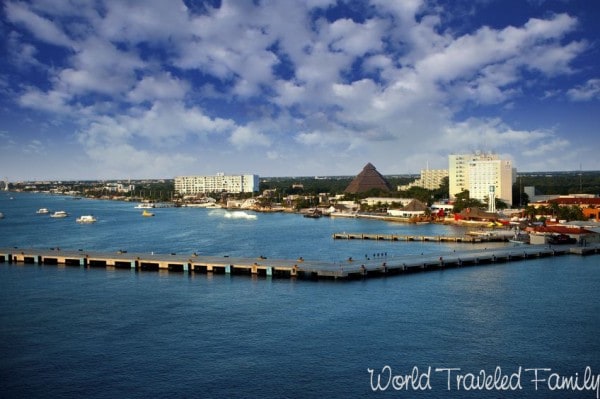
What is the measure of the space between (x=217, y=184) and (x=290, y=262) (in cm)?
9924

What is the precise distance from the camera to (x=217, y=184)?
12300 cm

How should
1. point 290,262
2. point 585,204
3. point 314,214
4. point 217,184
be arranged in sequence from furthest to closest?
point 217,184 < point 314,214 < point 585,204 < point 290,262

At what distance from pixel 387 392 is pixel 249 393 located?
2.82 m

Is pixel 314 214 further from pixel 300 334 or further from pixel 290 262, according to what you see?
pixel 300 334

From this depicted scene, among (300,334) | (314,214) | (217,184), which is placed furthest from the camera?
(217,184)

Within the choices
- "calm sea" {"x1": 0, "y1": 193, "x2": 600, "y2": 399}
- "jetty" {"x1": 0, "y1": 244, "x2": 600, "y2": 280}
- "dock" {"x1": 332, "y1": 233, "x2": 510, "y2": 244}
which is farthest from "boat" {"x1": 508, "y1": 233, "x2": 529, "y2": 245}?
"calm sea" {"x1": 0, "y1": 193, "x2": 600, "y2": 399}

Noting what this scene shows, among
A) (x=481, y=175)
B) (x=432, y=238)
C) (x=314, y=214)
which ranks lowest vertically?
(x=432, y=238)

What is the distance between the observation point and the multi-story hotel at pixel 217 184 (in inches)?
4683

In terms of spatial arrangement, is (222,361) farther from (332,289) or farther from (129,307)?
(332,289)

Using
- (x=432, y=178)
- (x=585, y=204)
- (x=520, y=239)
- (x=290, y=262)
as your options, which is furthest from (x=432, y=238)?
(x=432, y=178)

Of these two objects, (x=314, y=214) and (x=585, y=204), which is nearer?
(x=585, y=204)

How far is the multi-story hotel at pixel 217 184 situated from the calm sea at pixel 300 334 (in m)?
92.5

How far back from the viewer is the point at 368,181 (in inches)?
3964

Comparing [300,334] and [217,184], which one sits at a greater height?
[217,184]
